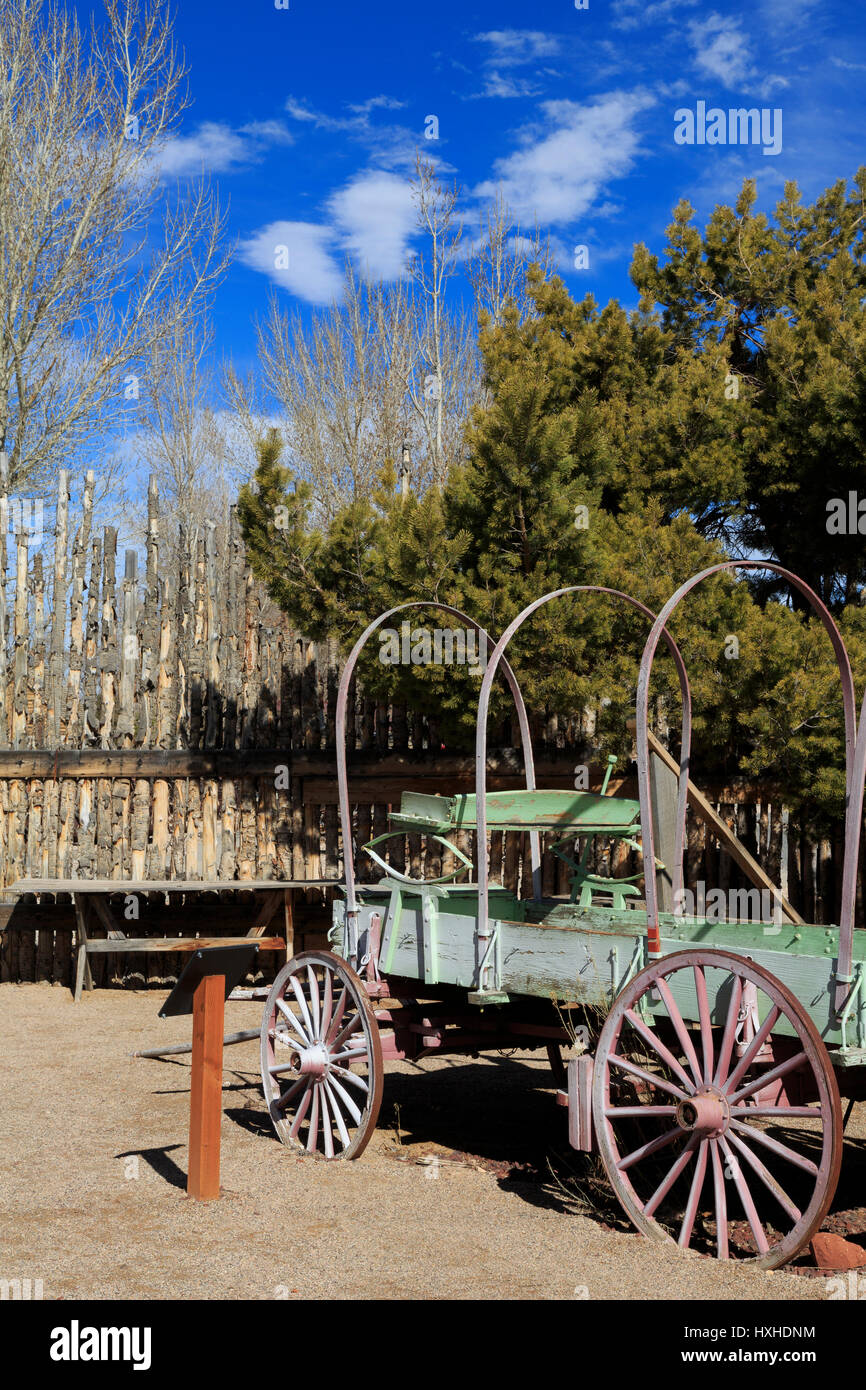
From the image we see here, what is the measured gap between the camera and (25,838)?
1006cm

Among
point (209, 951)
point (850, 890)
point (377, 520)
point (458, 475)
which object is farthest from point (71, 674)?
point (850, 890)

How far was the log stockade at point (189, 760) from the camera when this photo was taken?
31.6 ft

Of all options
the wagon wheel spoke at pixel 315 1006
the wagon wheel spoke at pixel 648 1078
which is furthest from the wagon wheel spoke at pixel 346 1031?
the wagon wheel spoke at pixel 648 1078

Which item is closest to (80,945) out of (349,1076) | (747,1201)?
(349,1076)

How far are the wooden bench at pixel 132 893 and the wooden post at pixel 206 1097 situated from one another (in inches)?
141

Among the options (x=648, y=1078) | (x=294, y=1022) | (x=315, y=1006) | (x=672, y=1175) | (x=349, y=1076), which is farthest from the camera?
(x=294, y=1022)

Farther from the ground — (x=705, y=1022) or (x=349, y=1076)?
(x=705, y=1022)

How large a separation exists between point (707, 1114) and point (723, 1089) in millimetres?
93

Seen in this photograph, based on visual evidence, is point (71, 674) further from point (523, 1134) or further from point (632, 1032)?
point (632, 1032)

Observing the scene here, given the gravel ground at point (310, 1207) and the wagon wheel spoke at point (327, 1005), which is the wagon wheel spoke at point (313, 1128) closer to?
the gravel ground at point (310, 1207)

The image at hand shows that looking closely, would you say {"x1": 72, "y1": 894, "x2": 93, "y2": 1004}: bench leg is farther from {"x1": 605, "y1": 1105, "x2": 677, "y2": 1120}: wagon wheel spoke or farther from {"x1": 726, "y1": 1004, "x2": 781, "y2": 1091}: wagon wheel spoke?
{"x1": 726, "y1": 1004, "x2": 781, "y2": 1091}: wagon wheel spoke

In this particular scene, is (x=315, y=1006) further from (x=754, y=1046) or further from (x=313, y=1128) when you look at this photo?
(x=754, y=1046)

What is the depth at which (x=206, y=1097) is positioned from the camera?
4566 millimetres

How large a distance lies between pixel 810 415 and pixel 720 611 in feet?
6.26
